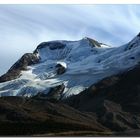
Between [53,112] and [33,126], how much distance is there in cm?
3457

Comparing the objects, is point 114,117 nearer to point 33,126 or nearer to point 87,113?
point 87,113

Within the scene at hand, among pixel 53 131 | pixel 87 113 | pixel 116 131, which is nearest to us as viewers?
pixel 53 131

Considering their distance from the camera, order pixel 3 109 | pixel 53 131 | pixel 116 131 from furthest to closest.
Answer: pixel 3 109, pixel 116 131, pixel 53 131

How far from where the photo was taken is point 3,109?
187250 millimetres

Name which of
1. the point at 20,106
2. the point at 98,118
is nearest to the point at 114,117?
the point at 98,118

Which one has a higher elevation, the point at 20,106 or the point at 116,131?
the point at 20,106

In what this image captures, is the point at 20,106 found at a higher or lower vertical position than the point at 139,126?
higher

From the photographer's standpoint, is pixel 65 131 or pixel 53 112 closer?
pixel 65 131

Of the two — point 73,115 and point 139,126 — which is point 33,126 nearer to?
point 73,115

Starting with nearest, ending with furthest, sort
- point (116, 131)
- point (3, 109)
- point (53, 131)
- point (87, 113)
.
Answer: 1. point (53, 131)
2. point (116, 131)
3. point (3, 109)
4. point (87, 113)

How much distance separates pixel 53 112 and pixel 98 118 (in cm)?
1768

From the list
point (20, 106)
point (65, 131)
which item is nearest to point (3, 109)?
point (20, 106)

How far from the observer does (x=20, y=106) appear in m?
196

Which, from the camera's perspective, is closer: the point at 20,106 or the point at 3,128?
the point at 3,128
